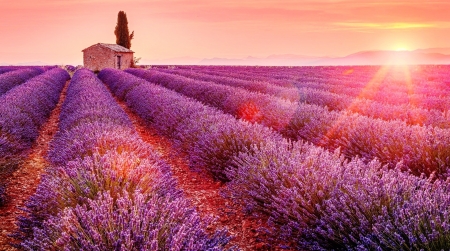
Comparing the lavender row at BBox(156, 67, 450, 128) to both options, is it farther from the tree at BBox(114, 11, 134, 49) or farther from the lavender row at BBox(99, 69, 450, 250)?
the tree at BBox(114, 11, 134, 49)

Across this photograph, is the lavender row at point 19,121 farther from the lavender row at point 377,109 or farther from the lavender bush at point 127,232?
the lavender row at point 377,109

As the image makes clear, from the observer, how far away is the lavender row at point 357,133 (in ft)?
12.5

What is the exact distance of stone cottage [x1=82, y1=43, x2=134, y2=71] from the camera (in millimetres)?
35400

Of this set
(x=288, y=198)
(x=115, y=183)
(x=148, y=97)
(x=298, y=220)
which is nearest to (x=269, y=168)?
(x=288, y=198)

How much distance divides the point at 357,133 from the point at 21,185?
158 inches

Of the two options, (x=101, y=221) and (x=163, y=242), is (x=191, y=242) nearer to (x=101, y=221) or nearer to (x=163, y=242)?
(x=163, y=242)

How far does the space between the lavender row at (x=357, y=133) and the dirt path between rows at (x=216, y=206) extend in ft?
4.32

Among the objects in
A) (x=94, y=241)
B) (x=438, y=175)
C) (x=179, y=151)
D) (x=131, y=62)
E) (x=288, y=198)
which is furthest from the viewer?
(x=131, y=62)

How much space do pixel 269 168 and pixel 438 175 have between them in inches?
67.7

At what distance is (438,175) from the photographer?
3615 mm

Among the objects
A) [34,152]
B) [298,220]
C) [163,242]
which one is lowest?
[34,152]

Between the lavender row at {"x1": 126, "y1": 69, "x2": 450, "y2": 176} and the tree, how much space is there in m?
40.0

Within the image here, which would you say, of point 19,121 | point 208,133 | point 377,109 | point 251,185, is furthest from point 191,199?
point 377,109

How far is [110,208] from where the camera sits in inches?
79.6
